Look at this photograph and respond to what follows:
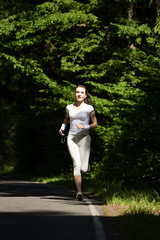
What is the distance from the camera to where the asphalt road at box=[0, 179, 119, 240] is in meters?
6.26

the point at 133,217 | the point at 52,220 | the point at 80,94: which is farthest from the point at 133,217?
the point at 80,94

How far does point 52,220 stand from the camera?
7387 millimetres

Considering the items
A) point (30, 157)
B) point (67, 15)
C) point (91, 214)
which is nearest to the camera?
point (91, 214)

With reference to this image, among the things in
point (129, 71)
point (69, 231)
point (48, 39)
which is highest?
point (48, 39)

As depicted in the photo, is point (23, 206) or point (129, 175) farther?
point (129, 175)

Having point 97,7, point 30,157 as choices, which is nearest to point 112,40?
point 97,7

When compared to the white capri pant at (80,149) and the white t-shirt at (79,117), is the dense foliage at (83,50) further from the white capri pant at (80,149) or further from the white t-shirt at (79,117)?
the white t-shirt at (79,117)

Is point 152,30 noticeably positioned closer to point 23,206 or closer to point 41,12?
point 41,12

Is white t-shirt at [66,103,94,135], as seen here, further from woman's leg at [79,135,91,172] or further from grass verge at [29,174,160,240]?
grass verge at [29,174,160,240]

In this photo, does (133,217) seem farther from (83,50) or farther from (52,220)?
(83,50)

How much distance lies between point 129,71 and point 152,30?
228 cm

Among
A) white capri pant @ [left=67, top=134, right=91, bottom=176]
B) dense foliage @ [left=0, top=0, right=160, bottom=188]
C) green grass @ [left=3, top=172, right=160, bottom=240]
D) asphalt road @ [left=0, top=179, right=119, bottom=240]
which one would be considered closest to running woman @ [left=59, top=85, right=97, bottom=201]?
white capri pant @ [left=67, top=134, right=91, bottom=176]

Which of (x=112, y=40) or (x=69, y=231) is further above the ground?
(x=112, y=40)

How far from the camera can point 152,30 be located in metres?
22.2
